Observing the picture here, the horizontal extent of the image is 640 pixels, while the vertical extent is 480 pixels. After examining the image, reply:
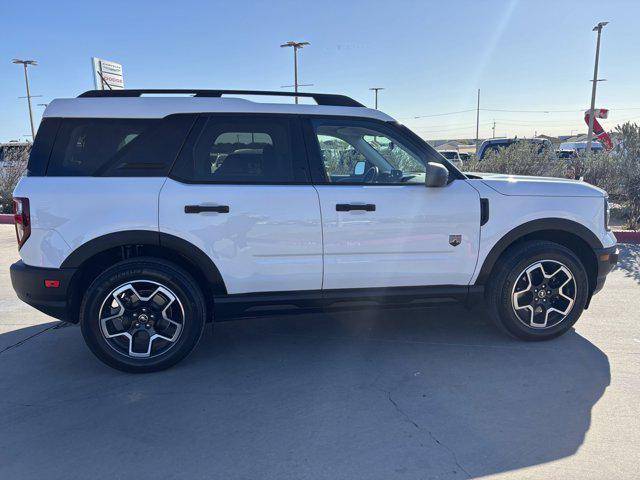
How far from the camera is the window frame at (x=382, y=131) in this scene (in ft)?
12.0

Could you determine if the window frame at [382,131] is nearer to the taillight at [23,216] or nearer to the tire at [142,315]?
the tire at [142,315]

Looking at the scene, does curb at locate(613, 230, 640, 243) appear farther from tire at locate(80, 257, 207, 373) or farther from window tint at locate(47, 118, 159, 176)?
window tint at locate(47, 118, 159, 176)

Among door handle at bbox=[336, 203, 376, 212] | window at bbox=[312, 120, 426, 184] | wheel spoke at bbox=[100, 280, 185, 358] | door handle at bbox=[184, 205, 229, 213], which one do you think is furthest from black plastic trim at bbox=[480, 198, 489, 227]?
wheel spoke at bbox=[100, 280, 185, 358]

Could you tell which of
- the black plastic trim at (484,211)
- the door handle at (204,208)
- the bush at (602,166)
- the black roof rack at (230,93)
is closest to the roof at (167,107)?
the black roof rack at (230,93)

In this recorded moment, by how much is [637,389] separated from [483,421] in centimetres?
122

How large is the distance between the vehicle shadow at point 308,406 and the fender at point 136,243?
859 millimetres

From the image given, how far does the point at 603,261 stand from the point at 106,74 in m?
11.5

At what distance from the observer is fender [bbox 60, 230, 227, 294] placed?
3.40 m

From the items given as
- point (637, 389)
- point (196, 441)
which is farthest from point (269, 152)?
point (637, 389)

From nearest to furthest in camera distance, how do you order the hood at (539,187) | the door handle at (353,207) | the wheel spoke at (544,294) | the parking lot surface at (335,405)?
the parking lot surface at (335,405)
the door handle at (353,207)
the hood at (539,187)
the wheel spoke at (544,294)

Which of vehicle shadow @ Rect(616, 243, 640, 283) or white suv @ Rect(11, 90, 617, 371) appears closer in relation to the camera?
white suv @ Rect(11, 90, 617, 371)

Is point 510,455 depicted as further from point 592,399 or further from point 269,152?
point 269,152

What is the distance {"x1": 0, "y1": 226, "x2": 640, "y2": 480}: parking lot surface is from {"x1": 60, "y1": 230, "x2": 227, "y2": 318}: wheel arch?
0.65 metres

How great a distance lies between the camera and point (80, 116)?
11.3ft
